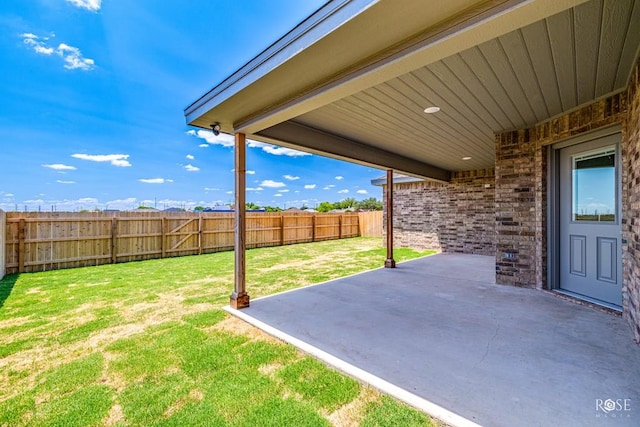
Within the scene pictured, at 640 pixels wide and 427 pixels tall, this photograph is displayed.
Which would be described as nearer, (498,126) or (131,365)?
(131,365)

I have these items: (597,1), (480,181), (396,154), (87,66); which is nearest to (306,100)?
(597,1)

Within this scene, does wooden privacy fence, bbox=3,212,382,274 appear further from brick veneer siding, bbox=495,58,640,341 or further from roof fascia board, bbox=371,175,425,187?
brick veneer siding, bbox=495,58,640,341

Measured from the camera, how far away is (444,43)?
1948 millimetres

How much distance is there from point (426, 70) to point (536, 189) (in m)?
3.42

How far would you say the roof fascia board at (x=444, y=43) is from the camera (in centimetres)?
166

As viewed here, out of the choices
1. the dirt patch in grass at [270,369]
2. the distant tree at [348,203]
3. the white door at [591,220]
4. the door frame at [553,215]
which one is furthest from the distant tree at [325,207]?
the dirt patch in grass at [270,369]

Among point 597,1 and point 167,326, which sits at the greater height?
point 597,1

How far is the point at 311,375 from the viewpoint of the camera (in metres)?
2.40

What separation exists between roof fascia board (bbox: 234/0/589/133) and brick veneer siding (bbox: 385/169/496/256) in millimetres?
8176

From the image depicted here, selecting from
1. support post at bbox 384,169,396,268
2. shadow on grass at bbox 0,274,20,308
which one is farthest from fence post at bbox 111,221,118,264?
support post at bbox 384,169,396,268

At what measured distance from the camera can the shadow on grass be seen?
4.93m

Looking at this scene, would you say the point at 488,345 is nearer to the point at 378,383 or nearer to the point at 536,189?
the point at 378,383

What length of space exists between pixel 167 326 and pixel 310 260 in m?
5.47

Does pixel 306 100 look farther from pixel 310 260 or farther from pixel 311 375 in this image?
pixel 310 260
